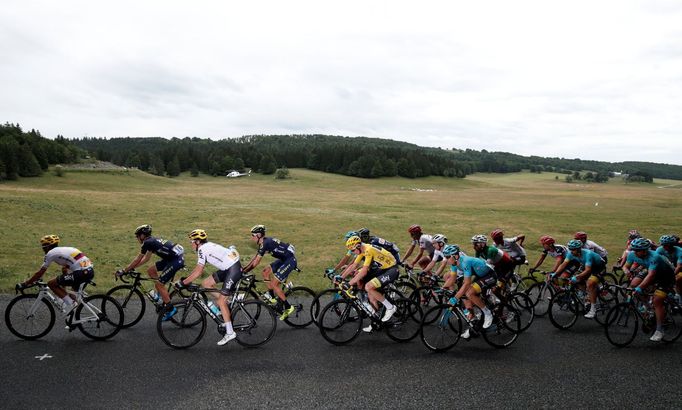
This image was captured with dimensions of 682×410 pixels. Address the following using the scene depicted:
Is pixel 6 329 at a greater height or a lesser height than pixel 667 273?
lesser

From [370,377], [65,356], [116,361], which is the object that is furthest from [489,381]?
[65,356]

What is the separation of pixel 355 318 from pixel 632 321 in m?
6.08

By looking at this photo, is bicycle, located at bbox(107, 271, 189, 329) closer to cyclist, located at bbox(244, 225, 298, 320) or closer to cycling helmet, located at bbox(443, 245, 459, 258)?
cyclist, located at bbox(244, 225, 298, 320)

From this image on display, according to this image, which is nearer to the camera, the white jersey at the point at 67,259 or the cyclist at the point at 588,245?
the white jersey at the point at 67,259

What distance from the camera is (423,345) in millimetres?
8539

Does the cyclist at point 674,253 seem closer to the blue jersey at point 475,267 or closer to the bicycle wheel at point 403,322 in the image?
the blue jersey at point 475,267

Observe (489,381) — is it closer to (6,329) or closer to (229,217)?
(6,329)

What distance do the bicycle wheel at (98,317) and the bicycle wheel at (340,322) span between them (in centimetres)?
439

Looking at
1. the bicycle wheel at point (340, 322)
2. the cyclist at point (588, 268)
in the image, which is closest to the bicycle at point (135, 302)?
the bicycle wheel at point (340, 322)

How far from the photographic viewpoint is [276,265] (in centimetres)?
969

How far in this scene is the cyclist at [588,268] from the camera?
9461 mm

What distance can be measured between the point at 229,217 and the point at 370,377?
1058 inches

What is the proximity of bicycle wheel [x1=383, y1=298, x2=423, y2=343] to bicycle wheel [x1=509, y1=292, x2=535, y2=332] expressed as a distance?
7.61 feet

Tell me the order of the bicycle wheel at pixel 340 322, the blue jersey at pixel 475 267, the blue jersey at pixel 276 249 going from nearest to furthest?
1. the blue jersey at pixel 475 267
2. the bicycle wheel at pixel 340 322
3. the blue jersey at pixel 276 249
